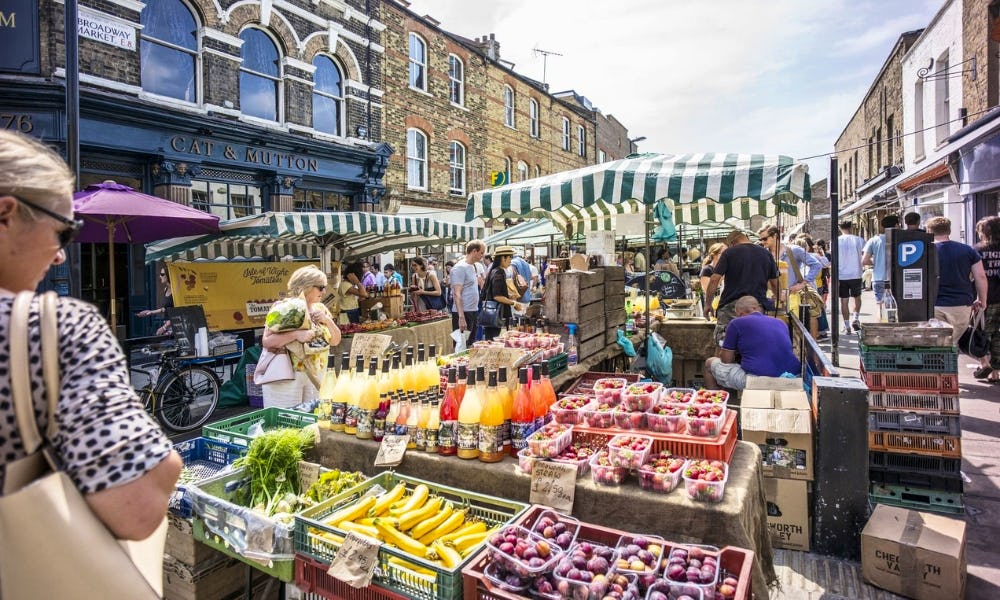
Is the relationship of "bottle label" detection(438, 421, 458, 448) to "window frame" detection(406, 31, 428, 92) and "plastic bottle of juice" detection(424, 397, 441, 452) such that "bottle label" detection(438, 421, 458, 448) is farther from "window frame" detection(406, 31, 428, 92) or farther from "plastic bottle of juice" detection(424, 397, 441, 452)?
"window frame" detection(406, 31, 428, 92)

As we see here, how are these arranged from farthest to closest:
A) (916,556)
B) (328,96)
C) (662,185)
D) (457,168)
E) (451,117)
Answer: (457,168)
(451,117)
(328,96)
(662,185)
(916,556)

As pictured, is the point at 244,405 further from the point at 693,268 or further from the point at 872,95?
the point at 872,95

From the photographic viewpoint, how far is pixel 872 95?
78.3 ft

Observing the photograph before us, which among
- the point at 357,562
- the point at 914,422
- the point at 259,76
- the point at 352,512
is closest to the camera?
the point at 357,562

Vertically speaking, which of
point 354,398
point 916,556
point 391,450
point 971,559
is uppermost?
point 354,398

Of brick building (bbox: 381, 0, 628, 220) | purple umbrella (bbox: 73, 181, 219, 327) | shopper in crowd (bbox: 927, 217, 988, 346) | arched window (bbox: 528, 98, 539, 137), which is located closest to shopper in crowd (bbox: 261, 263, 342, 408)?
purple umbrella (bbox: 73, 181, 219, 327)

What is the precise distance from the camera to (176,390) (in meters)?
6.94

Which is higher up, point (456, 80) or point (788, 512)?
point (456, 80)

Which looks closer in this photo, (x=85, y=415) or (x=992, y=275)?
(x=85, y=415)

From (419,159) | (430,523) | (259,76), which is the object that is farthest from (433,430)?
(419,159)

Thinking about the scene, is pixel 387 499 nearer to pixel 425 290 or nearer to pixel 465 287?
pixel 465 287

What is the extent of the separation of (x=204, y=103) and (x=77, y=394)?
12.4 metres

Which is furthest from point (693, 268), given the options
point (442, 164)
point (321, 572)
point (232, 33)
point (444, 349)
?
point (321, 572)

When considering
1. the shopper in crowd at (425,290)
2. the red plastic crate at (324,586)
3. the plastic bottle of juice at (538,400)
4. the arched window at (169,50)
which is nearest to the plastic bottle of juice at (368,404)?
the red plastic crate at (324,586)
